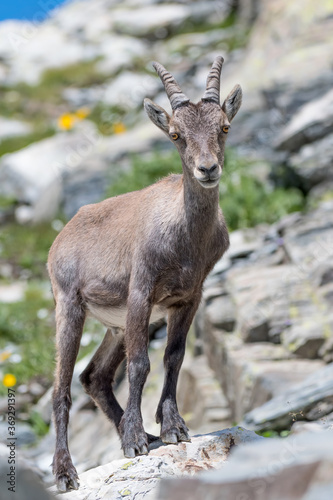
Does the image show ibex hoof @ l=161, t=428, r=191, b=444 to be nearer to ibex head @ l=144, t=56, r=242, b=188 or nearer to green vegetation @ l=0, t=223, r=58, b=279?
ibex head @ l=144, t=56, r=242, b=188

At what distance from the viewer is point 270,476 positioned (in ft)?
10.4

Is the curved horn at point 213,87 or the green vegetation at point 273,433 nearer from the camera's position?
the curved horn at point 213,87

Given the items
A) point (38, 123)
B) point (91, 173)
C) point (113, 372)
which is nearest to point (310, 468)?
point (113, 372)

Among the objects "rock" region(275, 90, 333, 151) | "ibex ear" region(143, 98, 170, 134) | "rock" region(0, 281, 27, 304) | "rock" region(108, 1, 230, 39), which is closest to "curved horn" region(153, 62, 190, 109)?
"ibex ear" region(143, 98, 170, 134)

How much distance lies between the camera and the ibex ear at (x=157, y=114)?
722cm

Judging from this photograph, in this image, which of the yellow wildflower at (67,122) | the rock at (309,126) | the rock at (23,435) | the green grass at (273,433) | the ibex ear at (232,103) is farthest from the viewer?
the yellow wildflower at (67,122)

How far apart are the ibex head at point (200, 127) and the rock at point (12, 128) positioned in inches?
1054

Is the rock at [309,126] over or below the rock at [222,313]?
over

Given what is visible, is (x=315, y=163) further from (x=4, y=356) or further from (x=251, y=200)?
(x=4, y=356)

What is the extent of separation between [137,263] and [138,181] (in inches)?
435

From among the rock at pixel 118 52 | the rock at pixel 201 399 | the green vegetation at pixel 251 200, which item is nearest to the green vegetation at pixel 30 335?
the rock at pixel 201 399

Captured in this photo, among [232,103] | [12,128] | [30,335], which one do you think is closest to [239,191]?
[30,335]

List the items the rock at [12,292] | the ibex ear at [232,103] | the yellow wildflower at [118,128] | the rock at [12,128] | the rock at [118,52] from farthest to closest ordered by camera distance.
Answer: the rock at [118,52] < the rock at [12,128] < the yellow wildflower at [118,128] < the rock at [12,292] < the ibex ear at [232,103]

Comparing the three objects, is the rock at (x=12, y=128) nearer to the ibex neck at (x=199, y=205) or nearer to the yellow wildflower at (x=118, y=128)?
the yellow wildflower at (x=118, y=128)
